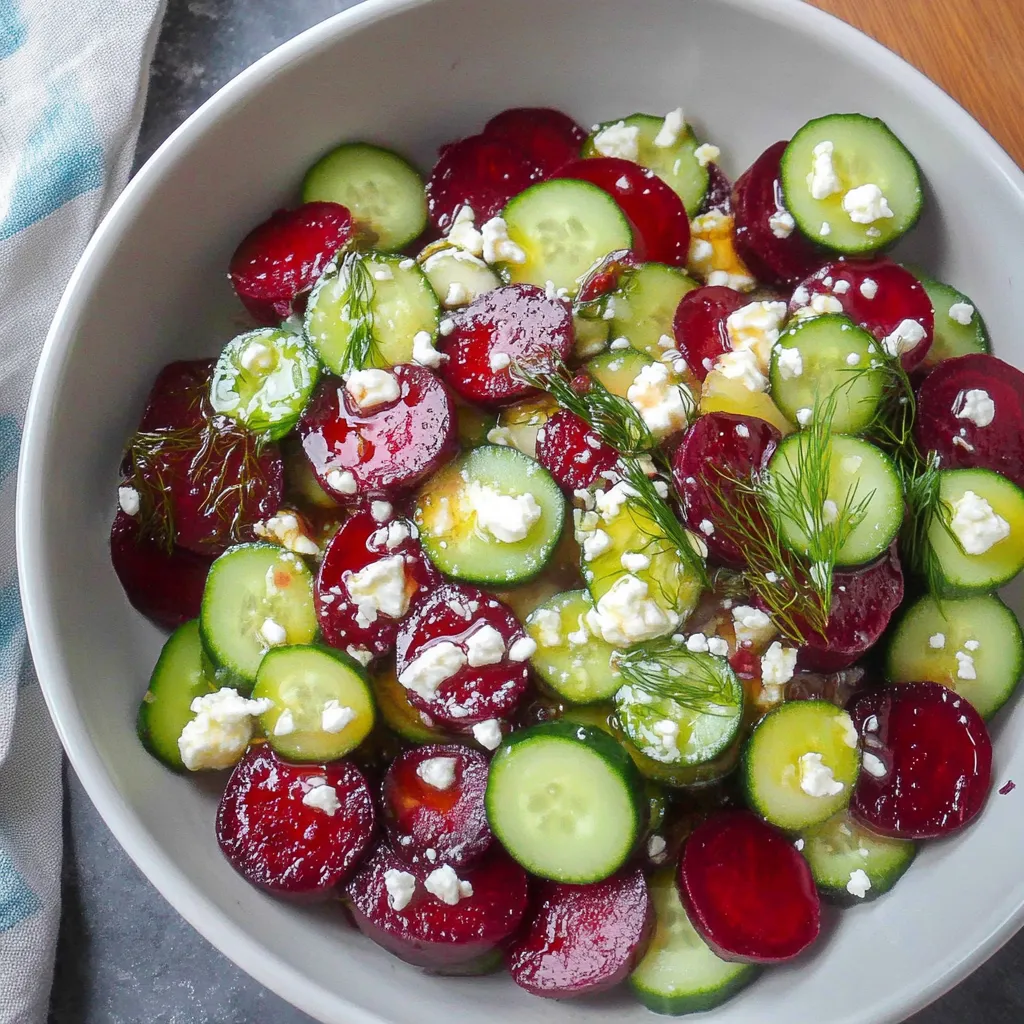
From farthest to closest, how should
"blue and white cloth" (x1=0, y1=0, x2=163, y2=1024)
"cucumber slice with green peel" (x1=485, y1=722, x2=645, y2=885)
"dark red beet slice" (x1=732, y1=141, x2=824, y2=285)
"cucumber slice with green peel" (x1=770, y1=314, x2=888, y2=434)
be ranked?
"blue and white cloth" (x1=0, y1=0, x2=163, y2=1024) < "dark red beet slice" (x1=732, y1=141, x2=824, y2=285) < "cucumber slice with green peel" (x1=770, y1=314, x2=888, y2=434) < "cucumber slice with green peel" (x1=485, y1=722, x2=645, y2=885)

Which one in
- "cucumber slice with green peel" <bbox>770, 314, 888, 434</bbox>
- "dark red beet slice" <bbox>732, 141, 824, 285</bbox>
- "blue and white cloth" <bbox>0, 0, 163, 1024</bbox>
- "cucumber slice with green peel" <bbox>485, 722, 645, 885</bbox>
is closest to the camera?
"cucumber slice with green peel" <bbox>485, 722, 645, 885</bbox>

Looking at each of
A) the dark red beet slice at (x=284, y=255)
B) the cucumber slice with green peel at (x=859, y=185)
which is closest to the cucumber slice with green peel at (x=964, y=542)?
the cucumber slice with green peel at (x=859, y=185)

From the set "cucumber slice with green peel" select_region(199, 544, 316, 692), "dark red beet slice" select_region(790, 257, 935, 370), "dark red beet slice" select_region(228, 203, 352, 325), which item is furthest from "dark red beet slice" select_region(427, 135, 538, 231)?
"cucumber slice with green peel" select_region(199, 544, 316, 692)

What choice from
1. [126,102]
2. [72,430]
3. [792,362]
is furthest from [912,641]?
[126,102]

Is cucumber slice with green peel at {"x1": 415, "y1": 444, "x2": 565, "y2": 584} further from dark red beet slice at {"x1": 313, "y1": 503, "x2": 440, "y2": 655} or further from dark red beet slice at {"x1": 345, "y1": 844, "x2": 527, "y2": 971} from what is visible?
dark red beet slice at {"x1": 345, "y1": 844, "x2": 527, "y2": 971}

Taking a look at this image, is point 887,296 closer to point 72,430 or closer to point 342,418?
point 342,418
